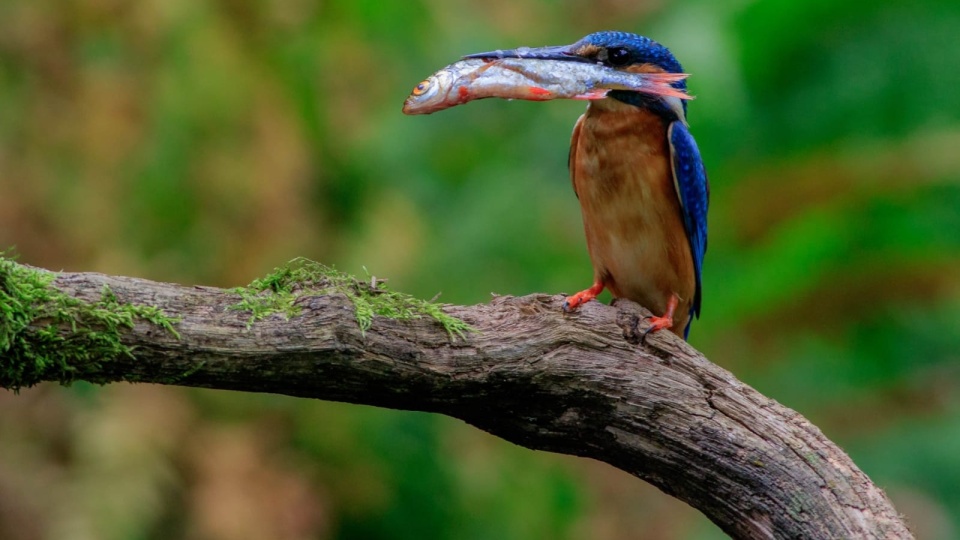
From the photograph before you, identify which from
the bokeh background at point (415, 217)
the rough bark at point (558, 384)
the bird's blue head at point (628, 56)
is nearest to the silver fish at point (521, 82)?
the bird's blue head at point (628, 56)

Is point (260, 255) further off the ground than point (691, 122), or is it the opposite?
point (691, 122)

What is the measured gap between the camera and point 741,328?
279 inches

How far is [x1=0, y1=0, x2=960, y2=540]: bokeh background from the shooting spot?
19.8 feet

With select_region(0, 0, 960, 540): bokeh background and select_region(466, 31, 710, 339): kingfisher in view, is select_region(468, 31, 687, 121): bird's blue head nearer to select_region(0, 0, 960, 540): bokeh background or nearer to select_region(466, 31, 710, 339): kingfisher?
select_region(466, 31, 710, 339): kingfisher

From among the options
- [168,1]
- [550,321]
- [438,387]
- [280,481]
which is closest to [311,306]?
[438,387]

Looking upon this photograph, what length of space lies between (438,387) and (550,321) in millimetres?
365

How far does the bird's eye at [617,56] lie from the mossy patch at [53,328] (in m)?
1.78

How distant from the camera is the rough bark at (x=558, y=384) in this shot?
8.45 feet

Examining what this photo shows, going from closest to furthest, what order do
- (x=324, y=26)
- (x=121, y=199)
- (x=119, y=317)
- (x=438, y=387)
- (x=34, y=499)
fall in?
1. (x=119, y=317)
2. (x=438, y=387)
3. (x=34, y=499)
4. (x=121, y=199)
5. (x=324, y=26)

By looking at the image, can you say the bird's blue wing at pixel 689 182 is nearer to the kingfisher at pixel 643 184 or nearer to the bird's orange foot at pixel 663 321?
the kingfisher at pixel 643 184

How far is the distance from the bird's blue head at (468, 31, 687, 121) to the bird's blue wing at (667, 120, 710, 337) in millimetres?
105

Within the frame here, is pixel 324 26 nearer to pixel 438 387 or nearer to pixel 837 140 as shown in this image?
pixel 837 140

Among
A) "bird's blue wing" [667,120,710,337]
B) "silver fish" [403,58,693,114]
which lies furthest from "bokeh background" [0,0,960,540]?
"silver fish" [403,58,693,114]

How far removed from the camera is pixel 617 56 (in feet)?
11.9
